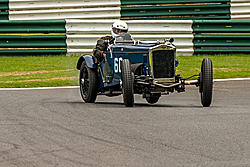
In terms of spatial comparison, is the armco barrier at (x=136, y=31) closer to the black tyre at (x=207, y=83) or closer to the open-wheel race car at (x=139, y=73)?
the open-wheel race car at (x=139, y=73)

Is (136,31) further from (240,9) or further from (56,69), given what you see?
(240,9)

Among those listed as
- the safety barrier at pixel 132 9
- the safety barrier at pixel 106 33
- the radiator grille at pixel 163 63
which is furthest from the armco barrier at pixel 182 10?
the radiator grille at pixel 163 63

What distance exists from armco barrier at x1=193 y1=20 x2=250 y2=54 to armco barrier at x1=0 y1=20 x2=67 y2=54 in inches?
150

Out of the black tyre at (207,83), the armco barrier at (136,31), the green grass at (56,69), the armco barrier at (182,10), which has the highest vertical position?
the armco barrier at (182,10)

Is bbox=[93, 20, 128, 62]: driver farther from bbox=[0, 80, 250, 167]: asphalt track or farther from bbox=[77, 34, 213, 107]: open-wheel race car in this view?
bbox=[0, 80, 250, 167]: asphalt track


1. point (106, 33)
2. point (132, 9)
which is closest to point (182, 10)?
point (132, 9)

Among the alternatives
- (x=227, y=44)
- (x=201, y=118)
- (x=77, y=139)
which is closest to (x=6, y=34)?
(x=227, y=44)

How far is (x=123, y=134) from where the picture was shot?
22.8ft

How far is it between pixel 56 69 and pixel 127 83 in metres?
7.32

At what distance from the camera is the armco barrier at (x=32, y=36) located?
722 inches

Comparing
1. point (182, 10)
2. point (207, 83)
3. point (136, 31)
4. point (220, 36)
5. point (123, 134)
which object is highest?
point (182, 10)

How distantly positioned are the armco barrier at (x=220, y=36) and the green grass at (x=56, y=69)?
32 centimetres

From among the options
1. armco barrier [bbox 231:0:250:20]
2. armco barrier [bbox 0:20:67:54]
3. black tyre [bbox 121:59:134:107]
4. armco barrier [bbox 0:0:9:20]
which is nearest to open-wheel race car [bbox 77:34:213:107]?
black tyre [bbox 121:59:134:107]

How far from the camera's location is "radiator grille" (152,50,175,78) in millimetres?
10094
